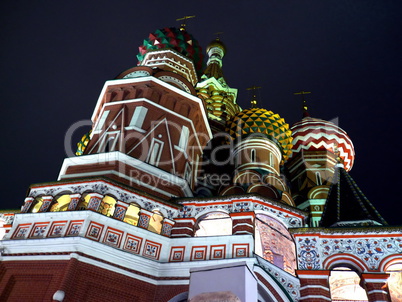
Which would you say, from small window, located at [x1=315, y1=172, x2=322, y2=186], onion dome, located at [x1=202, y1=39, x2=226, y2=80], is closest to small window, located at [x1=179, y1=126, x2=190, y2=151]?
small window, located at [x1=315, y1=172, x2=322, y2=186]

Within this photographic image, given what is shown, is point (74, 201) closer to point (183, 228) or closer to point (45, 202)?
point (45, 202)

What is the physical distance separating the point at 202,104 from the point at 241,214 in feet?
19.3

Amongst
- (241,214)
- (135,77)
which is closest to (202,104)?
(135,77)

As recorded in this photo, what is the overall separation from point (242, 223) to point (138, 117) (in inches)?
208

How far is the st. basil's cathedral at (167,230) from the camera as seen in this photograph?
891cm

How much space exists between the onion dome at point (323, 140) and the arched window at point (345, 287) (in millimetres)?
10765

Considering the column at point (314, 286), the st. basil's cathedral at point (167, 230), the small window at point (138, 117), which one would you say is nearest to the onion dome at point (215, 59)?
the st. basil's cathedral at point (167, 230)

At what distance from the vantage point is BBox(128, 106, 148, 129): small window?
1315 centimetres

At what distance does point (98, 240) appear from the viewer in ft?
30.7

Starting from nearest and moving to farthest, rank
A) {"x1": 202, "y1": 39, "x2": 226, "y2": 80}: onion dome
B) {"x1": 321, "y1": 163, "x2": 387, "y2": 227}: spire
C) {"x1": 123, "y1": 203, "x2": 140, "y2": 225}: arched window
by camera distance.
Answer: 1. {"x1": 123, "y1": 203, "x2": 140, "y2": 225}: arched window
2. {"x1": 321, "y1": 163, "x2": 387, "y2": 227}: spire
3. {"x1": 202, "y1": 39, "x2": 226, "y2": 80}: onion dome

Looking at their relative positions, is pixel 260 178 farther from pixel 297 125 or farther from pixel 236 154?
pixel 297 125

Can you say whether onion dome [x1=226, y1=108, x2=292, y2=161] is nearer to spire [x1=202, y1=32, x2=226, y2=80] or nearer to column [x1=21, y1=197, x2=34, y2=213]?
spire [x1=202, y1=32, x2=226, y2=80]

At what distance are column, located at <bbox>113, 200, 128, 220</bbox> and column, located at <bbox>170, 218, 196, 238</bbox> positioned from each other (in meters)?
1.35

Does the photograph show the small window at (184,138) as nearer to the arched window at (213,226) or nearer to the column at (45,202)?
the arched window at (213,226)
